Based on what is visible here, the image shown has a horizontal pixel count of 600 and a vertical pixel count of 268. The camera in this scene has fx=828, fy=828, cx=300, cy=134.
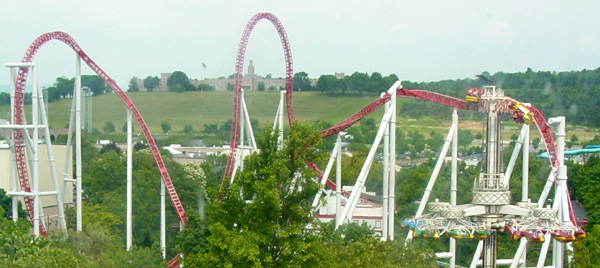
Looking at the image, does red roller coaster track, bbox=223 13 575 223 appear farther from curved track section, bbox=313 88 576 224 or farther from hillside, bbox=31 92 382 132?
hillside, bbox=31 92 382 132

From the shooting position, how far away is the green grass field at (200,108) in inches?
2621

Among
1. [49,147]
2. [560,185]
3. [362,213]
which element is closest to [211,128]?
[362,213]

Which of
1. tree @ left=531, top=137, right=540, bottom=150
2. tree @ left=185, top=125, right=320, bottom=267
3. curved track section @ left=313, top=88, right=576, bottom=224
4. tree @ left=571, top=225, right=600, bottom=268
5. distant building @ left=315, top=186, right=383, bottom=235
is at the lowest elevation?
distant building @ left=315, top=186, right=383, bottom=235

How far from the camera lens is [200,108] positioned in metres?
71.6

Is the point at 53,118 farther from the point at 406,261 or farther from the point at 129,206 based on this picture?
the point at 406,261

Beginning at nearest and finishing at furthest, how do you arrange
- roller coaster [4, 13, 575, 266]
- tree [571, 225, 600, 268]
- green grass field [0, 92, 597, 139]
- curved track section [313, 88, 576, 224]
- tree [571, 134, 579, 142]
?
tree [571, 225, 600, 268] → curved track section [313, 88, 576, 224] → roller coaster [4, 13, 575, 266] → tree [571, 134, 579, 142] → green grass field [0, 92, 597, 139]

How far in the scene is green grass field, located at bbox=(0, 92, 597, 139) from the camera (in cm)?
6656

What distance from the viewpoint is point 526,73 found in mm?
59469

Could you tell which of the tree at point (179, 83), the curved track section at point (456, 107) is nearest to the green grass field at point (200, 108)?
the tree at point (179, 83)

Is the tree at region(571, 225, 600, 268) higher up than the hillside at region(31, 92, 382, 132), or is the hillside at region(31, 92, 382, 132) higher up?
the hillside at region(31, 92, 382, 132)

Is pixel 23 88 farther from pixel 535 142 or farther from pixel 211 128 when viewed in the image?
pixel 535 142

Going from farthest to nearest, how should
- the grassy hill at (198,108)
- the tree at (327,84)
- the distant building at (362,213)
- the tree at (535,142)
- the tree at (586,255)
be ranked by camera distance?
1. the tree at (327,84)
2. the grassy hill at (198,108)
3. the tree at (535,142)
4. the distant building at (362,213)
5. the tree at (586,255)

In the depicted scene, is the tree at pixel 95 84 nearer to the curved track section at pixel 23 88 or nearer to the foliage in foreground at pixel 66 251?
the curved track section at pixel 23 88

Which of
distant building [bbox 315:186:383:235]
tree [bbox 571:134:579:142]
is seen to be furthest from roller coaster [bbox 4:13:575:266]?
tree [bbox 571:134:579:142]
